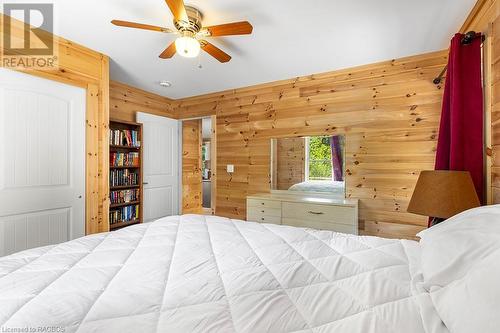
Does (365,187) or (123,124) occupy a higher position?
(123,124)

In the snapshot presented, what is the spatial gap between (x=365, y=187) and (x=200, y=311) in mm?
2631

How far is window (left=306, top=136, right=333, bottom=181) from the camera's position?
10.3ft

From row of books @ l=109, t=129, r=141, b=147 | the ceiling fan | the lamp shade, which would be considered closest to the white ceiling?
the ceiling fan

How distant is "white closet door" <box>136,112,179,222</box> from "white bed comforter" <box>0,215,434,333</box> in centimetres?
241

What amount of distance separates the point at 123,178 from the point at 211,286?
9.98ft

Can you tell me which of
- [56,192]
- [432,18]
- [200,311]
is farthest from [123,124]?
[432,18]

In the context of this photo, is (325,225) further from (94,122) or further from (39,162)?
(39,162)

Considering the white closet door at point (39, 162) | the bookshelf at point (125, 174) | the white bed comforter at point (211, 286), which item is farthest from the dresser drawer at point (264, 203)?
the white closet door at point (39, 162)

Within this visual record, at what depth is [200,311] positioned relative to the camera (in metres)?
0.81

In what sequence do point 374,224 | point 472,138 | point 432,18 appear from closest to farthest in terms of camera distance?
point 472,138 → point 432,18 → point 374,224

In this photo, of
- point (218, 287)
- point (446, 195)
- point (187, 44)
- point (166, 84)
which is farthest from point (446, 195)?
point (166, 84)

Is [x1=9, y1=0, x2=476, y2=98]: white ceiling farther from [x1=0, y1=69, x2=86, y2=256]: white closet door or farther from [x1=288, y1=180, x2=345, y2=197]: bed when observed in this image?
[x1=288, y1=180, x2=345, y2=197]: bed

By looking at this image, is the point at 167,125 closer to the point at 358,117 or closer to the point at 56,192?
the point at 56,192

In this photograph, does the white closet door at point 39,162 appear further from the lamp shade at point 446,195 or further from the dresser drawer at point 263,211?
the lamp shade at point 446,195
